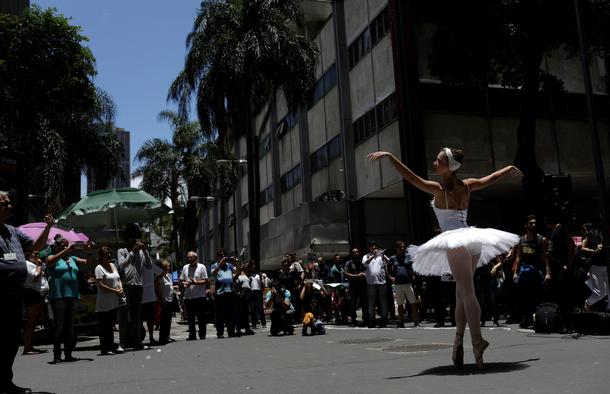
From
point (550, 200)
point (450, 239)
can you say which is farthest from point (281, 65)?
point (450, 239)

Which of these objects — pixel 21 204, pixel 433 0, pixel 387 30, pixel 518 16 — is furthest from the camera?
pixel 387 30

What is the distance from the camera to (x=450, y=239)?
6.14 m

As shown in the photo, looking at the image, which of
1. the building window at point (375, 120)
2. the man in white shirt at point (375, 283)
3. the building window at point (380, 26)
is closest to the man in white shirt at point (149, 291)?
the man in white shirt at point (375, 283)

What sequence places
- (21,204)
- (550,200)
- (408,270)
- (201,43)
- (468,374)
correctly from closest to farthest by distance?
(468,374) → (21,204) → (550,200) → (408,270) → (201,43)

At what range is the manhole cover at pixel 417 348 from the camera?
9.27m

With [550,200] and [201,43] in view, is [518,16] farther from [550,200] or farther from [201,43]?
[201,43]

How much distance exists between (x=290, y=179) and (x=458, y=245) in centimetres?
3584

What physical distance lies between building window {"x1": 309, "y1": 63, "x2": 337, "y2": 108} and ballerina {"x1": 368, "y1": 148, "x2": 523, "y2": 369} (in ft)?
89.8

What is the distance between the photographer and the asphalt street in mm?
5699

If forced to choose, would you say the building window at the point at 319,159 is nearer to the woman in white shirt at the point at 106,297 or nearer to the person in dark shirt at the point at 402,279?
the person in dark shirt at the point at 402,279

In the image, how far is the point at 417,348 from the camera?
952 cm

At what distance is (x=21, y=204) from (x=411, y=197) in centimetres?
1657

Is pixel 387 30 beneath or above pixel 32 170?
above

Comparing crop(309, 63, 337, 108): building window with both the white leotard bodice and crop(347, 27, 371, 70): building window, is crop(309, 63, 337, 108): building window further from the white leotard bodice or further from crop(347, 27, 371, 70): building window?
the white leotard bodice
